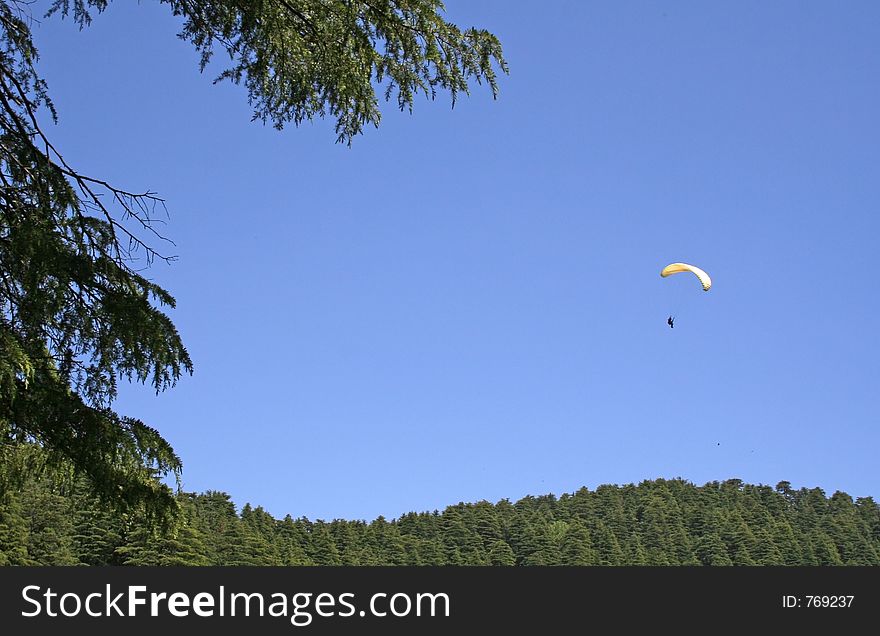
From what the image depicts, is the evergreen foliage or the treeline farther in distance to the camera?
the treeline

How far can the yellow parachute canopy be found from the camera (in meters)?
30.7

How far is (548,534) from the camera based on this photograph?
121m

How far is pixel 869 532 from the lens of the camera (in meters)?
139

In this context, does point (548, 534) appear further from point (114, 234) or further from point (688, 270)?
point (114, 234)

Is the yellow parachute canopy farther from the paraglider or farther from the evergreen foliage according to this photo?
the evergreen foliage

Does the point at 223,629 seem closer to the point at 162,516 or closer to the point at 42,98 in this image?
the point at 162,516

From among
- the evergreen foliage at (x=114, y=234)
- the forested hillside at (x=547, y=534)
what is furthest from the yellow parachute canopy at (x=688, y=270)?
the forested hillside at (x=547, y=534)

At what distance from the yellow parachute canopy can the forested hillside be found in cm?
3119

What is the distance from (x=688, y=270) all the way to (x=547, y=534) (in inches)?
3571

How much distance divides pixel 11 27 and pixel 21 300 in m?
2.10

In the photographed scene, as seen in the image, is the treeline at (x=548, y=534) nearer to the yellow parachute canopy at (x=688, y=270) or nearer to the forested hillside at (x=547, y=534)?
the forested hillside at (x=547, y=534)

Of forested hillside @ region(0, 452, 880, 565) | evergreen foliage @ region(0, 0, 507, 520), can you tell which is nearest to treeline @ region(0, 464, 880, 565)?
forested hillside @ region(0, 452, 880, 565)

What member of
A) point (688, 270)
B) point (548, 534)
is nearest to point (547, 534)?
point (548, 534)

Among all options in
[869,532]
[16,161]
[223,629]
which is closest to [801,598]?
[223,629]
